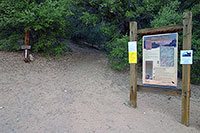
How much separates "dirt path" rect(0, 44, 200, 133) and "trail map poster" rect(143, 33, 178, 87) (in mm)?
984

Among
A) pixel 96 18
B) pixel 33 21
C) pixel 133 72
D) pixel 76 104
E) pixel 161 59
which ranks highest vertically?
pixel 96 18

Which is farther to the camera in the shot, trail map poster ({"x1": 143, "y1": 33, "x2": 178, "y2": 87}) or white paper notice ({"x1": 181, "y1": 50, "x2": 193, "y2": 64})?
trail map poster ({"x1": 143, "y1": 33, "x2": 178, "y2": 87})

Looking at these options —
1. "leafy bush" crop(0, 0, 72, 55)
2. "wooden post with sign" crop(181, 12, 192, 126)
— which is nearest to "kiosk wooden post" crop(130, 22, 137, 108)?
"wooden post with sign" crop(181, 12, 192, 126)

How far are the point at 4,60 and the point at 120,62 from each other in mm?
5841

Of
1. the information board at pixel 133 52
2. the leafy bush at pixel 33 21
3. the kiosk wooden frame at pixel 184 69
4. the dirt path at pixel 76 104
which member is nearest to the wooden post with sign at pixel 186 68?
Result: the kiosk wooden frame at pixel 184 69

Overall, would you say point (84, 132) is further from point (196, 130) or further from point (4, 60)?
point (4, 60)

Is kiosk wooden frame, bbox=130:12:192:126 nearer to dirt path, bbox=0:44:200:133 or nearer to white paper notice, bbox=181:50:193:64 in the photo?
white paper notice, bbox=181:50:193:64

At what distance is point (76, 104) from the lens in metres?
4.55

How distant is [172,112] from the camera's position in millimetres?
4445

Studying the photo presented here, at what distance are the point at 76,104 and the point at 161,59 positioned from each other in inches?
107

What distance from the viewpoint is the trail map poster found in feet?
12.6

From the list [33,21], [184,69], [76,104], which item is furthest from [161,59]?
[33,21]

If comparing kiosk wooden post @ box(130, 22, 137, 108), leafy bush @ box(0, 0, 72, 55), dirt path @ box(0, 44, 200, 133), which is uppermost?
leafy bush @ box(0, 0, 72, 55)

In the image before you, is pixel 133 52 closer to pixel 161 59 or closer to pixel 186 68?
pixel 161 59
